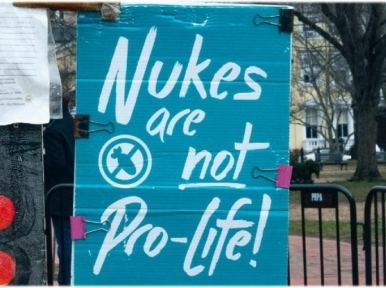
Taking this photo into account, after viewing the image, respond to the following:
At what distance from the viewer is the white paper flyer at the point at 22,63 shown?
4.23 meters

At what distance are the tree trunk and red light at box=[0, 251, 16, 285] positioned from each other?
92.5ft

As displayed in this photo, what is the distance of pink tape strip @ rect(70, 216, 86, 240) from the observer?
441 centimetres

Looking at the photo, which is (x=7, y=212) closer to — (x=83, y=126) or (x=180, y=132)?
(x=83, y=126)

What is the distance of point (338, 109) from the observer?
208ft

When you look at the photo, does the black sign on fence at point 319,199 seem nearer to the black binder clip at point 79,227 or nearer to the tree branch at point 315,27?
the black binder clip at point 79,227

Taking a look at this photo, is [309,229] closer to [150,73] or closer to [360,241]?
[360,241]

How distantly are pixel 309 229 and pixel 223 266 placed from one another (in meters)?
10.1

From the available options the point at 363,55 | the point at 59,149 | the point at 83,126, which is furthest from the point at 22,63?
the point at 363,55

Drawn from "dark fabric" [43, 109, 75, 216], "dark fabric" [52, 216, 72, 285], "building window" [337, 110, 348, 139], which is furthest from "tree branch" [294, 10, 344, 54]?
"building window" [337, 110, 348, 139]

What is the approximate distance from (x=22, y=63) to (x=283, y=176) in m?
1.36

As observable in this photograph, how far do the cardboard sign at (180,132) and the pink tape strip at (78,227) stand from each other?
22 millimetres

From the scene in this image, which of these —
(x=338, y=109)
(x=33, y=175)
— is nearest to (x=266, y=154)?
(x=33, y=175)

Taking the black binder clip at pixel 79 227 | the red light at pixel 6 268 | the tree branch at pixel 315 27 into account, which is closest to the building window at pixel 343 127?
the tree branch at pixel 315 27

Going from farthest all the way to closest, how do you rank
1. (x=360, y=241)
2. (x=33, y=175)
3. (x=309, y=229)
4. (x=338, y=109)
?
(x=338, y=109) < (x=309, y=229) < (x=360, y=241) < (x=33, y=175)
